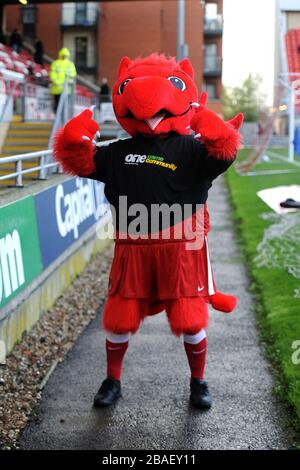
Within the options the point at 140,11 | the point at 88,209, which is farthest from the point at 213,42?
the point at 88,209

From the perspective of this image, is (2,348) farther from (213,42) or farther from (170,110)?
(213,42)

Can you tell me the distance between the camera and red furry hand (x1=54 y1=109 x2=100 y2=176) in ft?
14.2

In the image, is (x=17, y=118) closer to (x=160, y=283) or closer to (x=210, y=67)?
(x=160, y=283)

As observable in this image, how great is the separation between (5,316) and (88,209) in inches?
157

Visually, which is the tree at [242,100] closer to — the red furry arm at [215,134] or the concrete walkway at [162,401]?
the concrete walkway at [162,401]

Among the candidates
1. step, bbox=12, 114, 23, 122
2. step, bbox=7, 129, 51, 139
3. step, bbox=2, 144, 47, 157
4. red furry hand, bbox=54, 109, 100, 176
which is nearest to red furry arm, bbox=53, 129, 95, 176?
red furry hand, bbox=54, 109, 100, 176

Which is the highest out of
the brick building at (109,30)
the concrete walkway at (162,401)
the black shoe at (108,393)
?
the brick building at (109,30)

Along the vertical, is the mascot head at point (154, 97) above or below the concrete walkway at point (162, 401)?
above

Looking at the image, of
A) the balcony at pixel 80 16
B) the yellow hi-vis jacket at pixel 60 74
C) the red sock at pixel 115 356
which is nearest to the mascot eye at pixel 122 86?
the red sock at pixel 115 356

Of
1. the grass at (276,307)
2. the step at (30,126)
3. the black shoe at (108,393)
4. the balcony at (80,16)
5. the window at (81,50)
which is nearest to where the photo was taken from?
the black shoe at (108,393)

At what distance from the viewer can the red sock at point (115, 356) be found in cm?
455

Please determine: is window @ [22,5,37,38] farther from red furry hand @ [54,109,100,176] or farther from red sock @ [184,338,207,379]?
red sock @ [184,338,207,379]

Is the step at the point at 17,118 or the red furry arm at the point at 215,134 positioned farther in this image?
the step at the point at 17,118

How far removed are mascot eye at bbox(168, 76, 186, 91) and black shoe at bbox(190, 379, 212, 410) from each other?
5.94 feet
